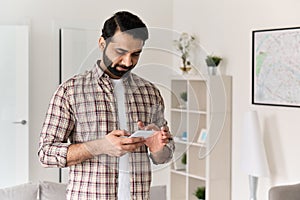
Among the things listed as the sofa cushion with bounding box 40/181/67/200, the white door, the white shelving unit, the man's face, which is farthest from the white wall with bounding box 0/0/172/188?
the man's face

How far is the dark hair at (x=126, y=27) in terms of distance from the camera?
140 cm

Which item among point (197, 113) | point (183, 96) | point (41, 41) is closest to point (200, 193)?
point (41, 41)

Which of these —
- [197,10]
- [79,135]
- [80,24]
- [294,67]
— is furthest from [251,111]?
[79,135]

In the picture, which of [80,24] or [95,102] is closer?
[95,102]

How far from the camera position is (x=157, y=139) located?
1.50 meters

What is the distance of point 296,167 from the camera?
4016 millimetres

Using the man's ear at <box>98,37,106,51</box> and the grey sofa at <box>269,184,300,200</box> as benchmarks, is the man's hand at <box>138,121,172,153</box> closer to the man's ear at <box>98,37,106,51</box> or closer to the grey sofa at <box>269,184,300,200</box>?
the man's ear at <box>98,37,106,51</box>

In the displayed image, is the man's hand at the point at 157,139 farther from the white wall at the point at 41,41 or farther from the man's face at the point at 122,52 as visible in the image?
the white wall at the point at 41,41

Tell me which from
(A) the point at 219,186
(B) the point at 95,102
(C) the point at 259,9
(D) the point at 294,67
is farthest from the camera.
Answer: (A) the point at 219,186

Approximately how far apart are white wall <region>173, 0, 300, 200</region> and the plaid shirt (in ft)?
8.52

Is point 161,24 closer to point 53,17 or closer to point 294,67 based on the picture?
point 53,17

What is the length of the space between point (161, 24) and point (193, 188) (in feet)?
5.24

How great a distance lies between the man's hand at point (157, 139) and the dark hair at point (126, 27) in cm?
25

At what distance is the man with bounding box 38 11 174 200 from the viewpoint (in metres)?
1.43
